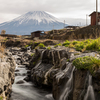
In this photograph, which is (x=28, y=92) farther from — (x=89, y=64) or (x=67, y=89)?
(x=89, y=64)

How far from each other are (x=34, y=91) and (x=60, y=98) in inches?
181

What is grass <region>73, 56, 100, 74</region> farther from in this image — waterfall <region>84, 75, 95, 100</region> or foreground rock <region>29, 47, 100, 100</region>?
waterfall <region>84, 75, 95, 100</region>

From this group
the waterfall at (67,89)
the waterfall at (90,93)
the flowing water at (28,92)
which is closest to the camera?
the waterfall at (90,93)

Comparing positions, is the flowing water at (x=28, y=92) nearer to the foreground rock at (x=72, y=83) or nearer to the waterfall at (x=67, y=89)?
the foreground rock at (x=72, y=83)

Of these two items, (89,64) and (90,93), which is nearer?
(90,93)

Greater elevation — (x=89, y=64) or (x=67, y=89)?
(x=89, y=64)

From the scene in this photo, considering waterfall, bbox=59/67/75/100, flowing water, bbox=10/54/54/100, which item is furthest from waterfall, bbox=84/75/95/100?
flowing water, bbox=10/54/54/100

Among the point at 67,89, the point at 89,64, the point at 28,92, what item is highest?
the point at 89,64

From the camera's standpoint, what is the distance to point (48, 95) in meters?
11.3

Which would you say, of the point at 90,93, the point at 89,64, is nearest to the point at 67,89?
the point at 90,93

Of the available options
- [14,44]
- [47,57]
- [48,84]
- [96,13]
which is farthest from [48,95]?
[14,44]

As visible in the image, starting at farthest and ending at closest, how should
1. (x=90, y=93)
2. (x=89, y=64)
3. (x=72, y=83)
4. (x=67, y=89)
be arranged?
(x=67, y=89)
(x=72, y=83)
(x=89, y=64)
(x=90, y=93)

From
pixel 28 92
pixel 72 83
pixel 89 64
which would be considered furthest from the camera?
pixel 28 92

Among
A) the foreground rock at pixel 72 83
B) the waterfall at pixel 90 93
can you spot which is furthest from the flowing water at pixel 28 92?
the waterfall at pixel 90 93
